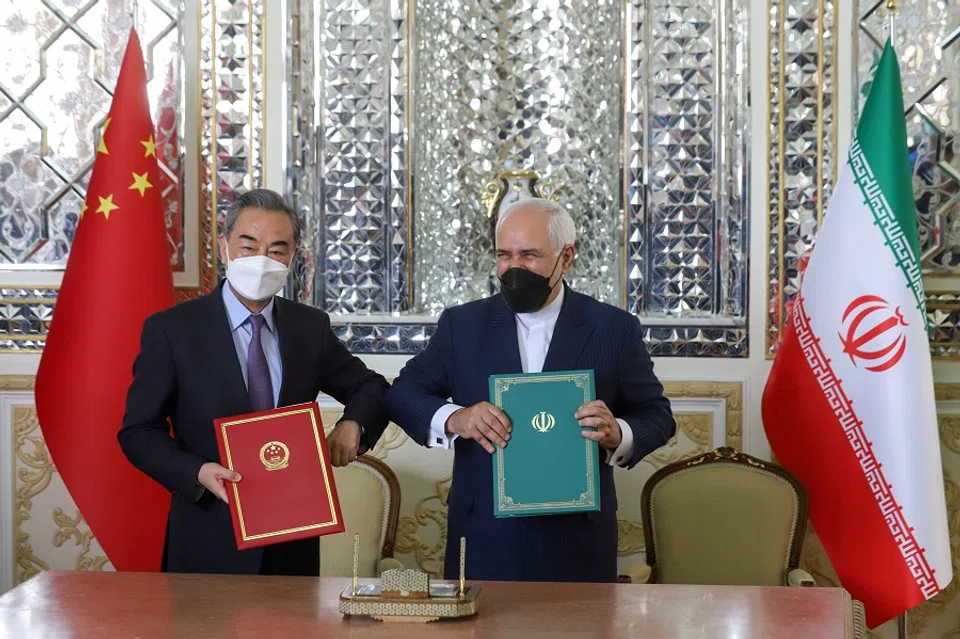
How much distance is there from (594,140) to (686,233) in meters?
0.57

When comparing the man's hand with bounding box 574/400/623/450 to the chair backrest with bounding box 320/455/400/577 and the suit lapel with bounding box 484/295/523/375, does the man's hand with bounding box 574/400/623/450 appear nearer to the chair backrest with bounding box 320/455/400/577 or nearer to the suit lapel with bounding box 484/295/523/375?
the suit lapel with bounding box 484/295/523/375

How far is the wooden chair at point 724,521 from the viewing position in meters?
3.87

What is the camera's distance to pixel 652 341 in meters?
4.32

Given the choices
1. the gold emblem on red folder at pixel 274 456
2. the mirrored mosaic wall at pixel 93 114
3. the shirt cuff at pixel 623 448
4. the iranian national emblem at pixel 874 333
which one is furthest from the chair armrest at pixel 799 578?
the mirrored mosaic wall at pixel 93 114

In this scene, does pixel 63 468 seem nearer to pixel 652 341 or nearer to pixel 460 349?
pixel 460 349

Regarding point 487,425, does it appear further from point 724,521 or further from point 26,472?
point 26,472

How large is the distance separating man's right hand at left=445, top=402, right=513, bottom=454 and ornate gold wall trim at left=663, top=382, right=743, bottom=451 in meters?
1.71

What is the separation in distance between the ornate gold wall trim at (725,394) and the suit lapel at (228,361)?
2025 millimetres

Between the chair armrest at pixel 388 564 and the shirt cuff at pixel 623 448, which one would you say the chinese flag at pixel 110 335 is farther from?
the shirt cuff at pixel 623 448

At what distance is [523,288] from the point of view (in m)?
2.97

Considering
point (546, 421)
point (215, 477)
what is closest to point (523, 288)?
point (546, 421)

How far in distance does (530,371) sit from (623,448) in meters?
0.36

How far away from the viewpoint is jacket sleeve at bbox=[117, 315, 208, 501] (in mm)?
2590

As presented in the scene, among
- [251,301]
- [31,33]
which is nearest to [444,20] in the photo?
[31,33]
